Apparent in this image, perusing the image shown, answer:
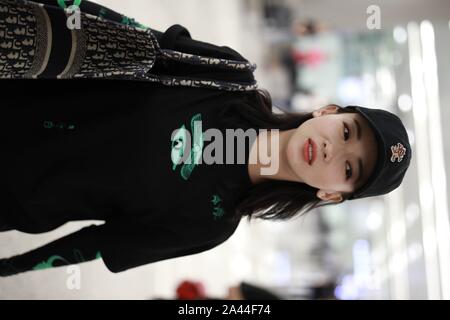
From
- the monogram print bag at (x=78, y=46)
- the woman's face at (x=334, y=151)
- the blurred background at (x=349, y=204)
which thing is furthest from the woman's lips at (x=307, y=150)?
the blurred background at (x=349, y=204)

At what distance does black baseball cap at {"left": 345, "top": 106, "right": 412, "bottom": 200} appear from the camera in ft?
3.97

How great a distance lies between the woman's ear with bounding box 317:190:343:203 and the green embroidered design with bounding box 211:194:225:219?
11.0 inches

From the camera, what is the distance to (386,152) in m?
1.21

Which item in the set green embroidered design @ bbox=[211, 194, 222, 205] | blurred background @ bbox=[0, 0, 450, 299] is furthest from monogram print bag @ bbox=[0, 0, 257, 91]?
blurred background @ bbox=[0, 0, 450, 299]

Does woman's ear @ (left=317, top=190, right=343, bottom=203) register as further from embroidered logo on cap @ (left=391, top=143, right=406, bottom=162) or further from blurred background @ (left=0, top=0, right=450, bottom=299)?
blurred background @ (left=0, top=0, right=450, bottom=299)

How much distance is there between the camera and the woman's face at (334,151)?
47.4 inches

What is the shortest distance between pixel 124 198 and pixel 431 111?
3.41 metres

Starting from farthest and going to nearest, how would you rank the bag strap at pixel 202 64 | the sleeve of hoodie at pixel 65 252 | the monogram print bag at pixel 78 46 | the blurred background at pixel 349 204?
the blurred background at pixel 349 204
the sleeve of hoodie at pixel 65 252
the bag strap at pixel 202 64
the monogram print bag at pixel 78 46

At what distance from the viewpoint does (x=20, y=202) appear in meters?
1.23

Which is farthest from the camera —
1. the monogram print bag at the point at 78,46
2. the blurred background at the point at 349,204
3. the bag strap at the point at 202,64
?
the blurred background at the point at 349,204

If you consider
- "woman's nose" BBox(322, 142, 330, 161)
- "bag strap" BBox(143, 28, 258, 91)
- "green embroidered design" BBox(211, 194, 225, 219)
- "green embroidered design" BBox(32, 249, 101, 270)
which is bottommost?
"green embroidered design" BBox(32, 249, 101, 270)

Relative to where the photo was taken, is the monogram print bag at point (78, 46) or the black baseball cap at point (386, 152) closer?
the monogram print bag at point (78, 46)

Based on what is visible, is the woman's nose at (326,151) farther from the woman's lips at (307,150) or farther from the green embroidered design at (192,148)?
the green embroidered design at (192,148)
